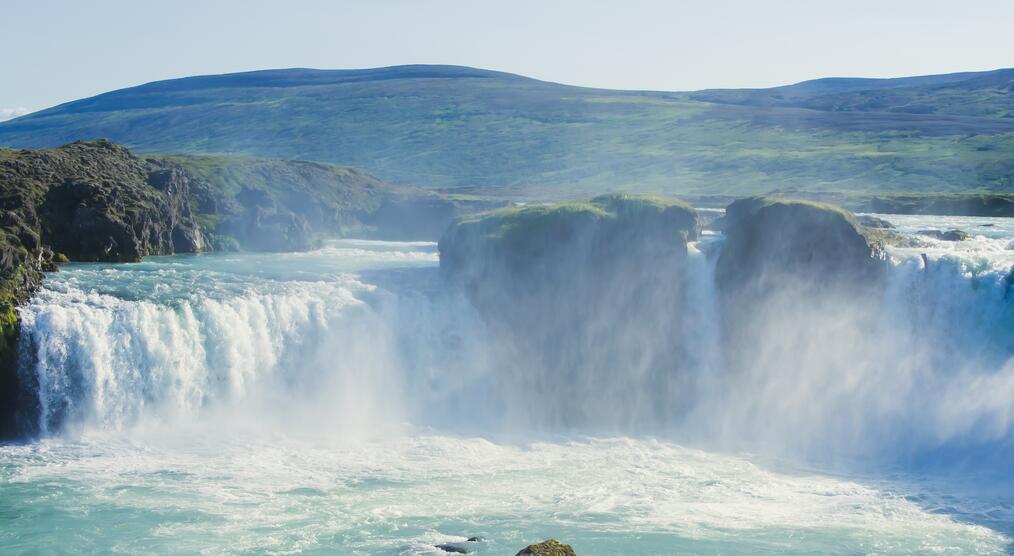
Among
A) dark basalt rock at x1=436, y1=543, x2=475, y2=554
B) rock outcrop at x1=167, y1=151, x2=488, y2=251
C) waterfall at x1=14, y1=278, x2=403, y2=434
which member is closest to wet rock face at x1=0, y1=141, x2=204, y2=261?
rock outcrop at x1=167, y1=151, x2=488, y2=251

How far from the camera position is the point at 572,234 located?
45312 millimetres

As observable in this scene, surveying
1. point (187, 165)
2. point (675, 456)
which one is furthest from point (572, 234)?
point (187, 165)

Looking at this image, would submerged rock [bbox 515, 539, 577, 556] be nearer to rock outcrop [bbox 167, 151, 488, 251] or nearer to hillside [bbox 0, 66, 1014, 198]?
rock outcrop [bbox 167, 151, 488, 251]

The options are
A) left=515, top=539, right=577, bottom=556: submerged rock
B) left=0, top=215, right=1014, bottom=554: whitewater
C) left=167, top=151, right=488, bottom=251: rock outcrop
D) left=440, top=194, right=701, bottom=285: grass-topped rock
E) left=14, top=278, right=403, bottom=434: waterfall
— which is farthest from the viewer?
left=167, top=151, right=488, bottom=251: rock outcrop

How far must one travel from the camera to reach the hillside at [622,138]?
11675 centimetres

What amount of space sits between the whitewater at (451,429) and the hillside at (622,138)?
196 feet

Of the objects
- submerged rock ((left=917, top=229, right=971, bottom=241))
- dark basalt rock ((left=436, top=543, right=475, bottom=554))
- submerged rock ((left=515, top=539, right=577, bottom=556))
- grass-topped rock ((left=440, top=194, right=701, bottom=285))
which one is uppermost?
grass-topped rock ((left=440, top=194, right=701, bottom=285))

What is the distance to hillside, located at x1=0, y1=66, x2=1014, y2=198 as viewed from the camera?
117 meters

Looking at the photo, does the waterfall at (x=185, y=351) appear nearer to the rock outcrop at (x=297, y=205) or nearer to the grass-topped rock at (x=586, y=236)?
the grass-topped rock at (x=586, y=236)

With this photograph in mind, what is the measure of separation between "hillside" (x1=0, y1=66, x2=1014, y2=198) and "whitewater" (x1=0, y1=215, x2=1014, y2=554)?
59.6m

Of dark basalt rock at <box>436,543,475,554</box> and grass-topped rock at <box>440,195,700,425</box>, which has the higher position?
grass-topped rock at <box>440,195,700,425</box>

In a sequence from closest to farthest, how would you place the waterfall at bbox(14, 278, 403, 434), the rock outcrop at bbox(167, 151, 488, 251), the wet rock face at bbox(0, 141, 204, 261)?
the waterfall at bbox(14, 278, 403, 434)
the wet rock face at bbox(0, 141, 204, 261)
the rock outcrop at bbox(167, 151, 488, 251)

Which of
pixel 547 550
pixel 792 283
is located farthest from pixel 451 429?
pixel 547 550

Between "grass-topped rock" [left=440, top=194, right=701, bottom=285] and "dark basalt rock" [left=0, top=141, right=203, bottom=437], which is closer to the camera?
"dark basalt rock" [left=0, top=141, right=203, bottom=437]
